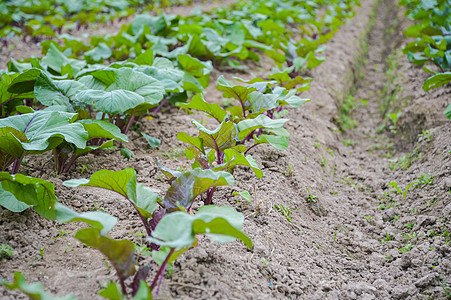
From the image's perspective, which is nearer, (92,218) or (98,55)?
(92,218)

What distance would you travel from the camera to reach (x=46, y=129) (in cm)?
189

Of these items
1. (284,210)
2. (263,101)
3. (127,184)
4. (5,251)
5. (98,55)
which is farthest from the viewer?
(98,55)

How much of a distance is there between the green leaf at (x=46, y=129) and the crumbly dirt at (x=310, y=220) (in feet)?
1.20

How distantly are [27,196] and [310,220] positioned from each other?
1713 millimetres

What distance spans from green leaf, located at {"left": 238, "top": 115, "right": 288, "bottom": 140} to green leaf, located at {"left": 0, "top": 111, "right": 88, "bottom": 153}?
34.4 inches

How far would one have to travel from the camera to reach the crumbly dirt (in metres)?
1.62

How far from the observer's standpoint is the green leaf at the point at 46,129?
181cm

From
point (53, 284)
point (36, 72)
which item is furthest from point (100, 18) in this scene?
point (53, 284)

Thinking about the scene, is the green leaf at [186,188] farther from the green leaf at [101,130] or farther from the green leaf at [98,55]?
the green leaf at [98,55]

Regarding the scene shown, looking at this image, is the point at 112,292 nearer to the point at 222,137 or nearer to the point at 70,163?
the point at 222,137

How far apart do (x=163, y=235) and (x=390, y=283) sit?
4.65 ft

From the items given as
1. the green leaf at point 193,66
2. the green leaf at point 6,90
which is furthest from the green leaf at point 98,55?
the green leaf at point 6,90

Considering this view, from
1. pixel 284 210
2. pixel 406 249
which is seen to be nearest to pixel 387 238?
pixel 406 249

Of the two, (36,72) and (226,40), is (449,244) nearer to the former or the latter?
(36,72)
